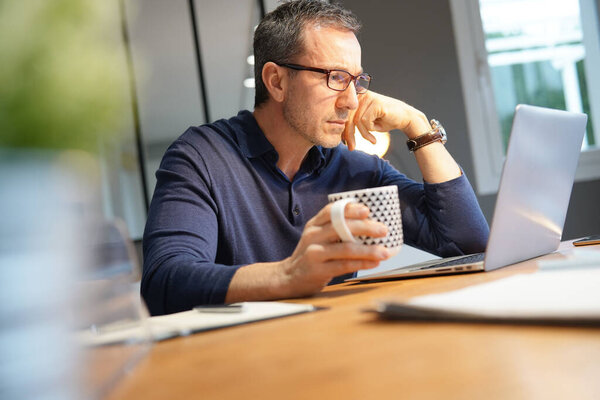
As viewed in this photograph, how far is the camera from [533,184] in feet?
3.36

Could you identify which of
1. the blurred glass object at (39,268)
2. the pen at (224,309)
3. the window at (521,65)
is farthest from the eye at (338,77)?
the window at (521,65)

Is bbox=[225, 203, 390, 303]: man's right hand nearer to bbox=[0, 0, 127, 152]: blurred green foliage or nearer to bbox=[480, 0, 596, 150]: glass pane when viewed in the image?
bbox=[0, 0, 127, 152]: blurred green foliage

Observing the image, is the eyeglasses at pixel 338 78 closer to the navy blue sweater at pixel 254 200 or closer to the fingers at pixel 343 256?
the navy blue sweater at pixel 254 200

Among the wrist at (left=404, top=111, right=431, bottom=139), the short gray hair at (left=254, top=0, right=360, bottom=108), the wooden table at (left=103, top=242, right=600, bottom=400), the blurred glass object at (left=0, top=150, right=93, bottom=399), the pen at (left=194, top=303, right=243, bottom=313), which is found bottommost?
the pen at (left=194, top=303, right=243, bottom=313)

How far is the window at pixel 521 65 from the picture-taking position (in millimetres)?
3895

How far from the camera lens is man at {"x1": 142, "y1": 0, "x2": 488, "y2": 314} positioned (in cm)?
133

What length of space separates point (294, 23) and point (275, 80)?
6.6 inches

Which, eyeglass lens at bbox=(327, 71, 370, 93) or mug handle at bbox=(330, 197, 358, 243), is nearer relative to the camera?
mug handle at bbox=(330, 197, 358, 243)

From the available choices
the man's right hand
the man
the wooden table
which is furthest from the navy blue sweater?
the wooden table

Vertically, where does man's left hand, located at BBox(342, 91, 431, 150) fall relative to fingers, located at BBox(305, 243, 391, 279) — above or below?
above

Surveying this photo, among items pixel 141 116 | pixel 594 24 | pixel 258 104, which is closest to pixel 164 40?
pixel 141 116

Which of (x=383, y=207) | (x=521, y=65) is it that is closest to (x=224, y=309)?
(x=383, y=207)

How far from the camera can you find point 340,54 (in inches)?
62.8

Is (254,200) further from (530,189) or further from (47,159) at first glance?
(47,159)
